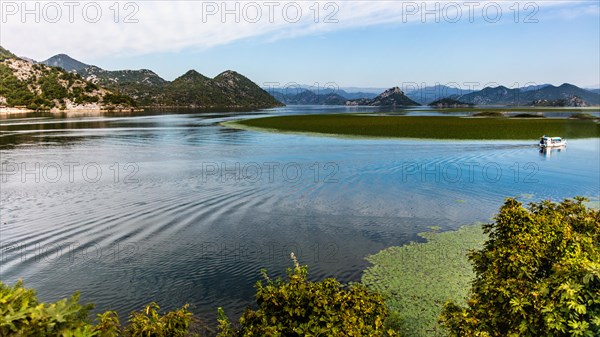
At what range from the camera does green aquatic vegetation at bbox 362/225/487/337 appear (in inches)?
567

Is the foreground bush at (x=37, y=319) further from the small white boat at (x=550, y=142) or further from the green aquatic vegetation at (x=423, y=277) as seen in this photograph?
the small white boat at (x=550, y=142)

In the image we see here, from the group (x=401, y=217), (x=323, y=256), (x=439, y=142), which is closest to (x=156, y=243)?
(x=323, y=256)

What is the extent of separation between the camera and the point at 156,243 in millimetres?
21484

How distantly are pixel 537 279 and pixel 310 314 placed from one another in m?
6.26

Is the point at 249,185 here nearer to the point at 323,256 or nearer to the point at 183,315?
the point at 323,256

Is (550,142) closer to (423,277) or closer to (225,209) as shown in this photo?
(423,277)

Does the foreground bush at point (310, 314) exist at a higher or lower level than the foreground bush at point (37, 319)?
lower

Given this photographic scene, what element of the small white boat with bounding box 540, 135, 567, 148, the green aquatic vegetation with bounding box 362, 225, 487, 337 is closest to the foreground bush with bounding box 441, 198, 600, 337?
the green aquatic vegetation with bounding box 362, 225, 487, 337

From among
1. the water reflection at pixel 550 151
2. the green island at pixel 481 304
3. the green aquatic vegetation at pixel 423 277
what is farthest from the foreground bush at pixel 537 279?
the water reflection at pixel 550 151

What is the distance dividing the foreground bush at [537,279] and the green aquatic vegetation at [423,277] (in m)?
3.27

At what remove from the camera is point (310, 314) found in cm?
889

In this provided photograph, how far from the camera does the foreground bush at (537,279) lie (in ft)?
25.0

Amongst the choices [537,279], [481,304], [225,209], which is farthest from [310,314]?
[225,209]

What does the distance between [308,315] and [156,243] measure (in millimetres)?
15260
